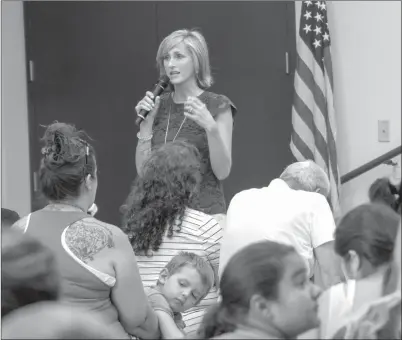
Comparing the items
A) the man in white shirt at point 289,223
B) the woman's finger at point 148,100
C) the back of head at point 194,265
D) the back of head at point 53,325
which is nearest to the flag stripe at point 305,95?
the woman's finger at point 148,100

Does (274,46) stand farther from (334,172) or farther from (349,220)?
(349,220)

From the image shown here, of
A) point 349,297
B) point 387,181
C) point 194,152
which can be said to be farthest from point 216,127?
point 349,297

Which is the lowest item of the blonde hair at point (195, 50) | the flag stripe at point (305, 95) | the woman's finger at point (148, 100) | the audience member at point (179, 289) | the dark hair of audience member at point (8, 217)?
the audience member at point (179, 289)

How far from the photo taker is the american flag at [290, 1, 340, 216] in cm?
533

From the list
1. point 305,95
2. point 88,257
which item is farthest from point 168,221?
point 305,95

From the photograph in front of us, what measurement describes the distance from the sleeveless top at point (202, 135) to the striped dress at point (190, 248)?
45cm

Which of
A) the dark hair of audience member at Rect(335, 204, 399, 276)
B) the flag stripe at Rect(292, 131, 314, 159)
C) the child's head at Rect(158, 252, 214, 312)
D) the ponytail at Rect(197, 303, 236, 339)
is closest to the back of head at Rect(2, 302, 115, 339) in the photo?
the ponytail at Rect(197, 303, 236, 339)

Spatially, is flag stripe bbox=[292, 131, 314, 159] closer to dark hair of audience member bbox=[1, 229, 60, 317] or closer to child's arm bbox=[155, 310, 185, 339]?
child's arm bbox=[155, 310, 185, 339]

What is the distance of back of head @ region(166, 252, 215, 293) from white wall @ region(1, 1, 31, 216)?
10.1 ft

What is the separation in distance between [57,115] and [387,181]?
3.03 m

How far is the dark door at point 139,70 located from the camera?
5.58 meters

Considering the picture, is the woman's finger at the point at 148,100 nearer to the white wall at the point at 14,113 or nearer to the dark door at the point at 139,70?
the dark door at the point at 139,70

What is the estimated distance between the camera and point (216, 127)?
10.9 ft

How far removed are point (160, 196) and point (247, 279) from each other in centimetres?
106
